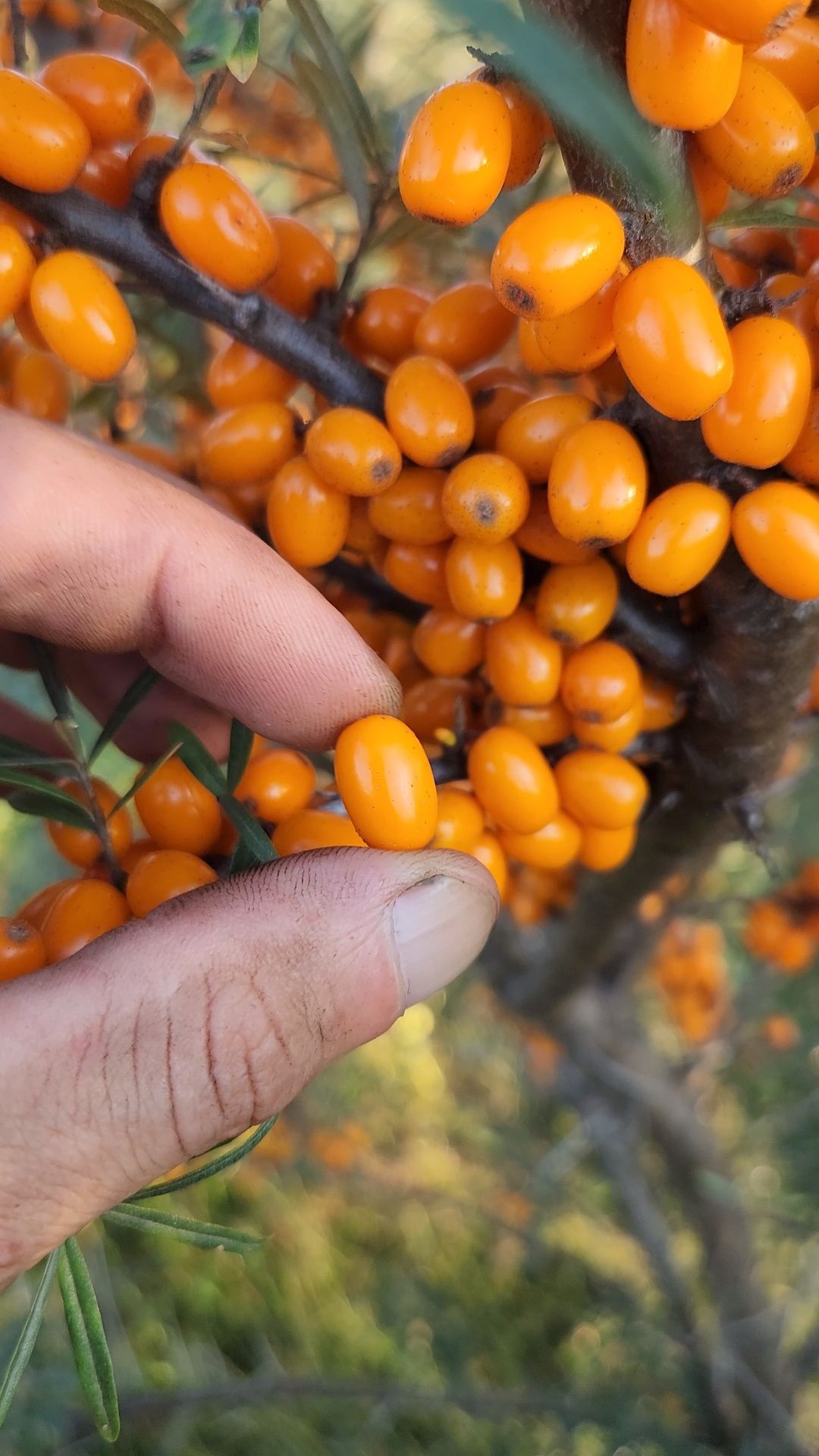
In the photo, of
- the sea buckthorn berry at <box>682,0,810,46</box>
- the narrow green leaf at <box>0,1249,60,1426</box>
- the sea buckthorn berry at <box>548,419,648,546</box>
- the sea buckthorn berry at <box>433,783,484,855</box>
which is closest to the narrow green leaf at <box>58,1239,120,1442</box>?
the narrow green leaf at <box>0,1249,60,1426</box>

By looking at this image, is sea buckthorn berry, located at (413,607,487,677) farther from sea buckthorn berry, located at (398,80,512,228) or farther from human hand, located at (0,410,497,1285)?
sea buckthorn berry, located at (398,80,512,228)

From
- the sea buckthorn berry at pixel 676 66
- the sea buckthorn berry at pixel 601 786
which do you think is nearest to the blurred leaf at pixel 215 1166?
the sea buckthorn berry at pixel 601 786

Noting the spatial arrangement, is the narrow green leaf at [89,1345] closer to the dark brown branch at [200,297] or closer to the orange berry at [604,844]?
the orange berry at [604,844]

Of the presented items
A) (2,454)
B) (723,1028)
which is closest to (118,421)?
(2,454)

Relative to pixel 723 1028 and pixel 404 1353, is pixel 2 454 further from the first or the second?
pixel 404 1353

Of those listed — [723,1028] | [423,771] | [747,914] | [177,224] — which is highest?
[177,224]

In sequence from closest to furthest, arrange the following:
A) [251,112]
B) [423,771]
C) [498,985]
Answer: [423,771] < [251,112] < [498,985]
